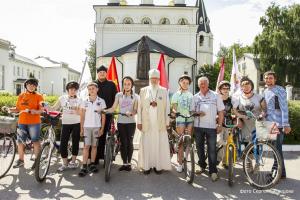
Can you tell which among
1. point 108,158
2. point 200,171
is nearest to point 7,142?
point 108,158

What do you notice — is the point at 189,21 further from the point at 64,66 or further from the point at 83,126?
the point at 64,66

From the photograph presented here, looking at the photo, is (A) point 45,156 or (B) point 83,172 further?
(B) point 83,172

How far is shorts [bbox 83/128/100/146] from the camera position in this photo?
21.3 ft

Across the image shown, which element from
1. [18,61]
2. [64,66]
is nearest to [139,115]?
[18,61]

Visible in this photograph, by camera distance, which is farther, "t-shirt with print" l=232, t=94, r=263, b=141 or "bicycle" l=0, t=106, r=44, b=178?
"t-shirt with print" l=232, t=94, r=263, b=141

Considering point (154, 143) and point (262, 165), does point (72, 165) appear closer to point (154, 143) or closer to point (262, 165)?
point (154, 143)

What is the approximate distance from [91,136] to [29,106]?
1.46 m

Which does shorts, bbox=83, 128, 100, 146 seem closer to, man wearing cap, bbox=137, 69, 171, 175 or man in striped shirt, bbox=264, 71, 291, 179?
man wearing cap, bbox=137, 69, 171, 175

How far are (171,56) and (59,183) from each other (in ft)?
103

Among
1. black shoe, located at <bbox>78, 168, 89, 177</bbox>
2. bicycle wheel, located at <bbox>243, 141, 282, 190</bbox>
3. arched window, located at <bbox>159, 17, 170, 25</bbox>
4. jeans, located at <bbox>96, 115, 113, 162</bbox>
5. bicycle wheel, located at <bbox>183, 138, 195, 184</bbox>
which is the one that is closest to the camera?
bicycle wheel, located at <bbox>243, 141, 282, 190</bbox>

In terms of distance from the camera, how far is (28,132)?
6.85 m

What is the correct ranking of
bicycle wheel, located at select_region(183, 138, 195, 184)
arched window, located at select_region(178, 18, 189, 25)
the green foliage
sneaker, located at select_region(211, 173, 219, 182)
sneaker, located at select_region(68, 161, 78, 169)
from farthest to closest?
arched window, located at select_region(178, 18, 189, 25) → the green foliage → sneaker, located at select_region(68, 161, 78, 169) → sneaker, located at select_region(211, 173, 219, 182) → bicycle wheel, located at select_region(183, 138, 195, 184)

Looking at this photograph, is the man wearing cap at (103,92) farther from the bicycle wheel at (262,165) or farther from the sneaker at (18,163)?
the bicycle wheel at (262,165)

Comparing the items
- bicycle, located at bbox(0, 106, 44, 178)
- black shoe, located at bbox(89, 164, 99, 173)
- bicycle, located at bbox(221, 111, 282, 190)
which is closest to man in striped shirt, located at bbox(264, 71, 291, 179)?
bicycle, located at bbox(221, 111, 282, 190)
